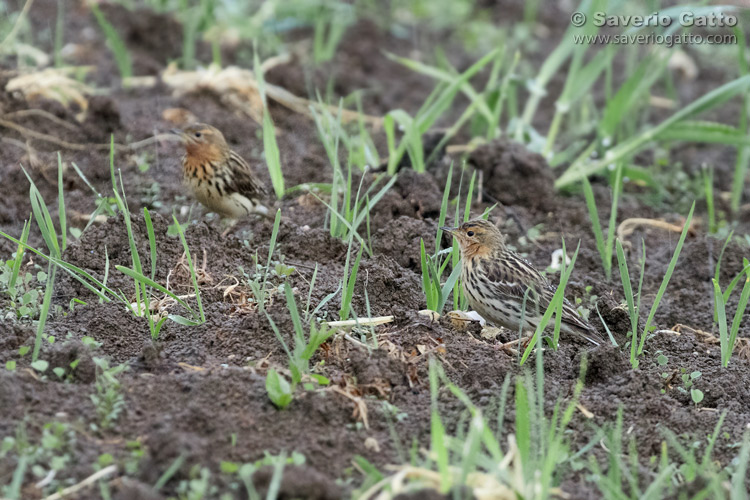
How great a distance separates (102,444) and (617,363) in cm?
254

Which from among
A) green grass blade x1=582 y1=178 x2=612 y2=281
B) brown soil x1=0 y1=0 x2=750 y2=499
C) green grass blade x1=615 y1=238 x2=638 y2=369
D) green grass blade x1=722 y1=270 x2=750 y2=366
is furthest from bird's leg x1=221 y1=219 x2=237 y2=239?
green grass blade x1=722 y1=270 x2=750 y2=366

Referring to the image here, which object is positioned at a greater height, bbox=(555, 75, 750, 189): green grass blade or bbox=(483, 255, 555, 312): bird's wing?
bbox=(555, 75, 750, 189): green grass blade

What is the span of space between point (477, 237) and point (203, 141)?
7.27 ft

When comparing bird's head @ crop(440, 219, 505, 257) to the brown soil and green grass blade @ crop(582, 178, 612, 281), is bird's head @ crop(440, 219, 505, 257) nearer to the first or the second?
the brown soil

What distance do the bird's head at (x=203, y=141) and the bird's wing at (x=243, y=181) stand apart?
12cm

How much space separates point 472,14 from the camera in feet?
42.8

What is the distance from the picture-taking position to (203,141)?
6.77m

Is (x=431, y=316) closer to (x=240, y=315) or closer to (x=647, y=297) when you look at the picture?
(x=240, y=315)

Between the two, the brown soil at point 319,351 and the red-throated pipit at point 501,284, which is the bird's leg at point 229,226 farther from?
the red-throated pipit at point 501,284

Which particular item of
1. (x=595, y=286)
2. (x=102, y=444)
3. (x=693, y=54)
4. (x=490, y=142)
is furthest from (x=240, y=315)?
(x=693, y=54)

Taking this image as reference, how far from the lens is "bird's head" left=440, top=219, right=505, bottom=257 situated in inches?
223

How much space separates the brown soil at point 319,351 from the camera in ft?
12.1

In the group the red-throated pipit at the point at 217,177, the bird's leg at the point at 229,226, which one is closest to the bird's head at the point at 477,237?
the bird's leg at the point at 229,226

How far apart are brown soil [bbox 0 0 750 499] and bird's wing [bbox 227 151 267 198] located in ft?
0.96
